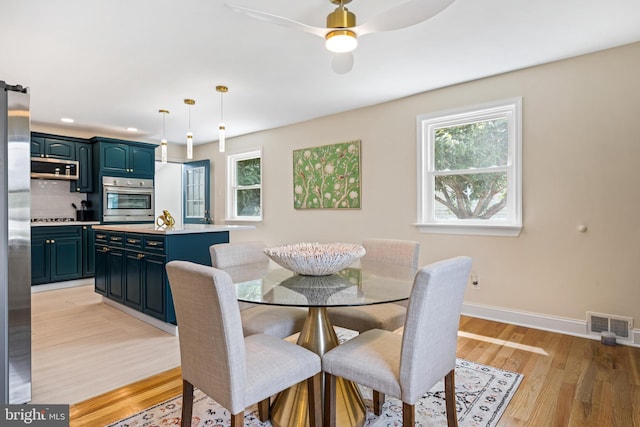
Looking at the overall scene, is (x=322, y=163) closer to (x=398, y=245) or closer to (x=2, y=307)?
(x=398, y=245)

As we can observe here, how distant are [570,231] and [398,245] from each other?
164 cm

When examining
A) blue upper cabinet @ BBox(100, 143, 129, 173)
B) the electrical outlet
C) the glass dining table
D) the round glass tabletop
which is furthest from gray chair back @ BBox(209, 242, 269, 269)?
blue upper cabinet @ BBox(100, 143, 129, 173)

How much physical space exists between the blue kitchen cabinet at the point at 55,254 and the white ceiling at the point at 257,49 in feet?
5.66

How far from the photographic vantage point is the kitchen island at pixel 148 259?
122 inches

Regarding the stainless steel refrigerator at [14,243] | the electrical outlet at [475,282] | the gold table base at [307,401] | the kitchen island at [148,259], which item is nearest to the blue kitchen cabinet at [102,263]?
the kitchen island at [148,259]

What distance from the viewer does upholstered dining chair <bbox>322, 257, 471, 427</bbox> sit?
4.37 ft

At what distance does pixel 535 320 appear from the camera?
3207 millimetres

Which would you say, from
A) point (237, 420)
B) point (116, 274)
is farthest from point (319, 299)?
point (116, 274)

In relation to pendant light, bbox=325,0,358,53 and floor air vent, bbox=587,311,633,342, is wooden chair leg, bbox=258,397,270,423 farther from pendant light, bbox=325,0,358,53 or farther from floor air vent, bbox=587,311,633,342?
floor air vent, bbox=587,311,633,342

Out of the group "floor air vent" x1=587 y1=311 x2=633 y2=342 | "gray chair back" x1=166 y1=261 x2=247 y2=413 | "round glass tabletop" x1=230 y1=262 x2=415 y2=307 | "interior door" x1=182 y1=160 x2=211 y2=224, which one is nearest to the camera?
"gray chair back" x1=166 y1=261 x2=247 y2=413

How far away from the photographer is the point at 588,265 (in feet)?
9.69

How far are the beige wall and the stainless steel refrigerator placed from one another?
332 centimetres

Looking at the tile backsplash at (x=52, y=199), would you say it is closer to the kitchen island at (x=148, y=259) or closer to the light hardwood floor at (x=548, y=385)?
the kitchen island at (x=148, y=259)

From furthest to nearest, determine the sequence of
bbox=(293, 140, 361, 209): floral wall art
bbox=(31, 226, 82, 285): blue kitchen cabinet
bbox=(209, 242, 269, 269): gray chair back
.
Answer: bbox=(31, 226, 82, 285): blue kitchen cabinet
bbox=(293, 140, 361, 209): floral wall art
bbox=(209, 242, 269, 269): gray chair back
